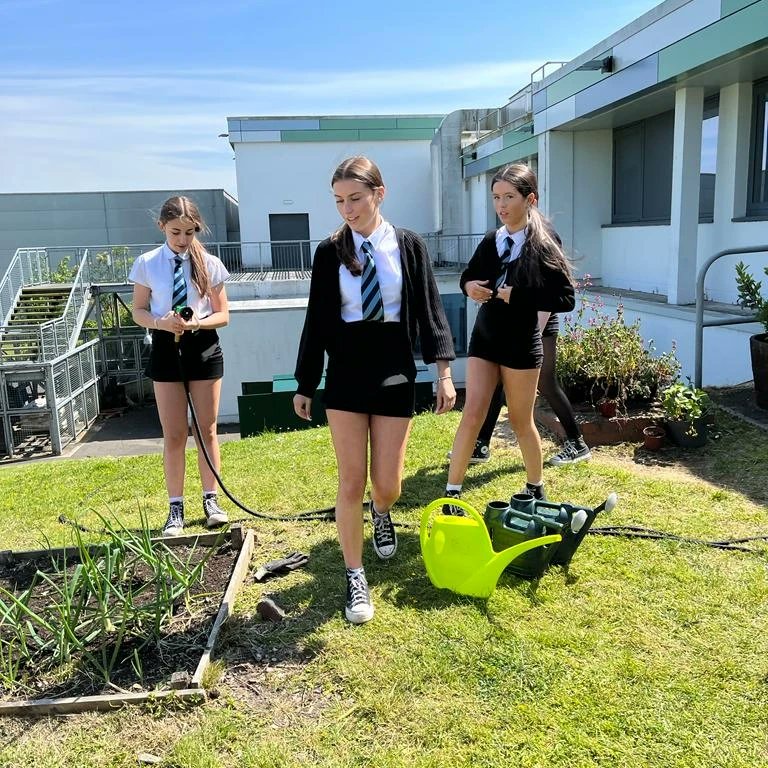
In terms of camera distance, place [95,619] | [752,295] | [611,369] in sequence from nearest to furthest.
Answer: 1. [95,619]
2. [611,369]
3. [752,295]

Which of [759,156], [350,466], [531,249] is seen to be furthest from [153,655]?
[759,156]

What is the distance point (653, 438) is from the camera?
5199mm

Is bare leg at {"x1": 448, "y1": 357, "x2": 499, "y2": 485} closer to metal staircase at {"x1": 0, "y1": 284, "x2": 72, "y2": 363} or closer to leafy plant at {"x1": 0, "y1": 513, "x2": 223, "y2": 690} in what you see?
leafy plant at {"x1": 0, "y1": 513, "x2": 223, "y2": 690}

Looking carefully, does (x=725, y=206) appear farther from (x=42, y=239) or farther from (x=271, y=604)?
(x=42, y=239)

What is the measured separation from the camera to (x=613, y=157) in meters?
12.6

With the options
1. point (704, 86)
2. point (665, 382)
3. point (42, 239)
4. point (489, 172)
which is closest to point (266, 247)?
point (489, 172)

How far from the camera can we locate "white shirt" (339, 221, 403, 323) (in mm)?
2924

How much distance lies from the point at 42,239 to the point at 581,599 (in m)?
29.5

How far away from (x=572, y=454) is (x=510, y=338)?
158 cm

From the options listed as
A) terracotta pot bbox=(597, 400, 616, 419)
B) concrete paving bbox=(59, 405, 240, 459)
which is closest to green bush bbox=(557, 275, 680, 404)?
terracotta pot bbox=(597, 400, 616, 419)

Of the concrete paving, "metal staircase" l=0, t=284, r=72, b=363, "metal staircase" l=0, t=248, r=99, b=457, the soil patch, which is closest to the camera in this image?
the soil patch

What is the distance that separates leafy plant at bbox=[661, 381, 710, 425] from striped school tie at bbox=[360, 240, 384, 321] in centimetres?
318

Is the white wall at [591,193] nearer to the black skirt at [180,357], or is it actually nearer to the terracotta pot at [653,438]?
the terracotta pot at [653,438]

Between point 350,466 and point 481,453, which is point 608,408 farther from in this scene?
point 350,466
